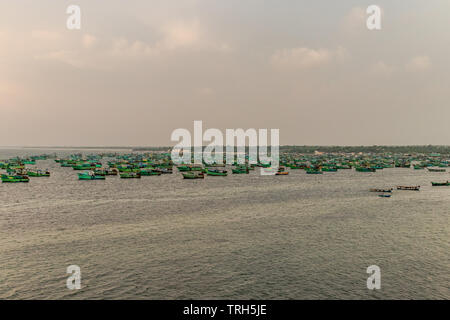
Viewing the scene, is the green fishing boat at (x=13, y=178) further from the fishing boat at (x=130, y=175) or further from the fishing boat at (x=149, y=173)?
the fishing boat at (x=149, y=173)

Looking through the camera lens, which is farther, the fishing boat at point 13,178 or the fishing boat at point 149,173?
the fishing boat at point 149,173

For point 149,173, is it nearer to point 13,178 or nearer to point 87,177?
point 87,177

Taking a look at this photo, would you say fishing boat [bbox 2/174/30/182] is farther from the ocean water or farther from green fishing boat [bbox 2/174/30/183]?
the ocean water

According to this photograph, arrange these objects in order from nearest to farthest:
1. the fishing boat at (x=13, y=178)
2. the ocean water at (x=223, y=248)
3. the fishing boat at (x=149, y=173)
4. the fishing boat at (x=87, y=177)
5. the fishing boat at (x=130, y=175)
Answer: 1. the ocean water at (x=223, y=248)
2. the fishing boat at (x=13, y=178)
3. the fishing boat at (x=87, y=177)
4. the fishing boat at (x=130, y=175)
5. the fishing boat at (x=149, y=173)

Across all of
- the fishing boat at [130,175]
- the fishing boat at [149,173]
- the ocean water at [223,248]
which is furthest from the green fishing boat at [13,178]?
the fishing boat at [149,173]

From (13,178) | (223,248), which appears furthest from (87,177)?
(223,248)

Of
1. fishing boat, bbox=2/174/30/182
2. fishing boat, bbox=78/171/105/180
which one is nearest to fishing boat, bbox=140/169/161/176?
fishing boat, bbox=78/171/105/180

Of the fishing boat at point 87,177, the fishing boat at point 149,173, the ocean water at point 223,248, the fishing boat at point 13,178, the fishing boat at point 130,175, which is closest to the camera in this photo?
the ocean water at point 223,248

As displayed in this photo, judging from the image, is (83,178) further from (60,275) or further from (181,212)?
(60,275)
